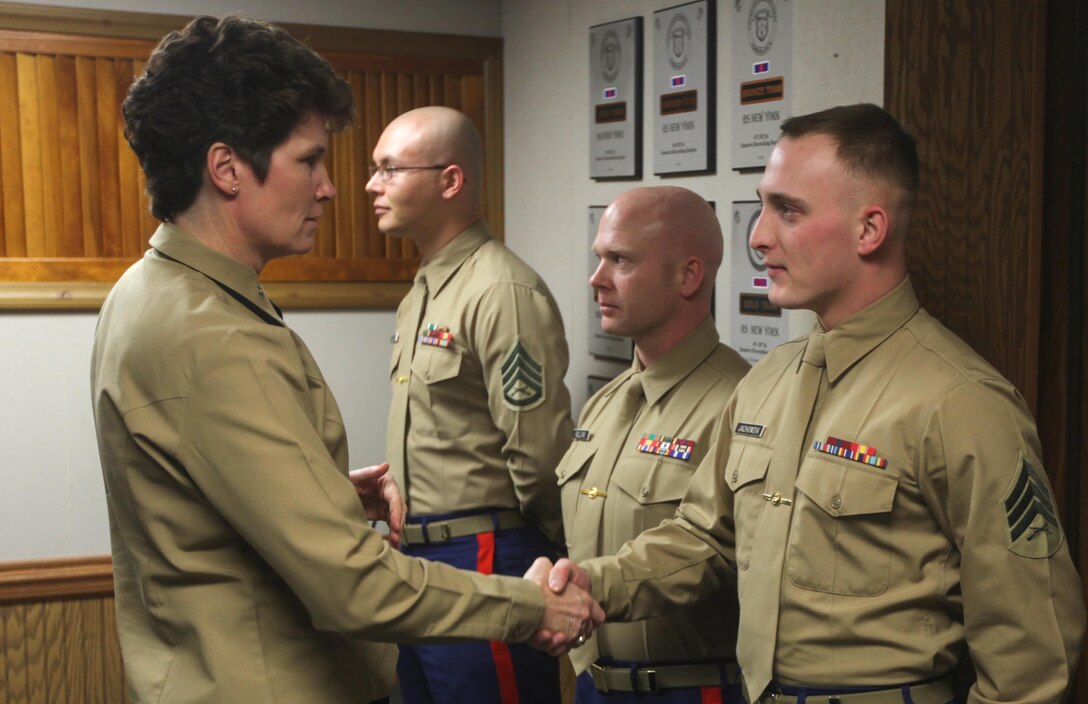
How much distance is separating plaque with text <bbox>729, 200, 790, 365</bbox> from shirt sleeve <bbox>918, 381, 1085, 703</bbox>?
1.08 m

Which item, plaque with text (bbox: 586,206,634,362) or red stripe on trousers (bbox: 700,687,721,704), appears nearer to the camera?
red stripe on trousers (bbox: 700,687,721,704)

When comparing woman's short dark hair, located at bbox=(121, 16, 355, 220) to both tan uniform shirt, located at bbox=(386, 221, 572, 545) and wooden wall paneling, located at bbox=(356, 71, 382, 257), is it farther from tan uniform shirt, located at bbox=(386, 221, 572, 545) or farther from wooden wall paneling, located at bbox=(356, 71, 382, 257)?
wooden wall paneling, located at bbox=(356, 71, 382, 257)

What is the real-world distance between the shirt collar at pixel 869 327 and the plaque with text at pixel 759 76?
955 mm

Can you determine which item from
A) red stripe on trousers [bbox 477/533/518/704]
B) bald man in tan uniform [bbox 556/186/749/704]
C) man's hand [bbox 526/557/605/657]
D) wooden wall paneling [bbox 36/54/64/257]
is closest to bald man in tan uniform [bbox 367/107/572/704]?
red stripe on trousers [bbox 477/533/518/704]

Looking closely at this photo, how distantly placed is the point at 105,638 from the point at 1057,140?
3.15m

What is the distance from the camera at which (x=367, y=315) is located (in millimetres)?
4137

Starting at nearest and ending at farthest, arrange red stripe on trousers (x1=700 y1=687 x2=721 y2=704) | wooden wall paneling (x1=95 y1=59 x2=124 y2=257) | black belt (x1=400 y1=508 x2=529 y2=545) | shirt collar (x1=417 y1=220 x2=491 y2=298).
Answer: red stripe on trousers (x1=700 y1=687 x2=721 y2=704), black belt (x1=400 y1=508 x2=529 y2=545), shirt collar (x1=417 y1=220 x2=491 y2=298), wooden wall paneling (x1=95 y1=59 x2=124 y2=257)

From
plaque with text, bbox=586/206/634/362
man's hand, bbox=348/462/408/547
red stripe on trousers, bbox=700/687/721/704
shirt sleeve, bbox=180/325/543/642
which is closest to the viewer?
shirt sleeve, bbox=180/325/543/642

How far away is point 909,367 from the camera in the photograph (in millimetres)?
1796

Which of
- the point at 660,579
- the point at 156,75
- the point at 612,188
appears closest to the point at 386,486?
the point at 660,579

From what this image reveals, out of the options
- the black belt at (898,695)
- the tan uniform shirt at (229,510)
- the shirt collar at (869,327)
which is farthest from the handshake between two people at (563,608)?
the shirt collar at (869,327)

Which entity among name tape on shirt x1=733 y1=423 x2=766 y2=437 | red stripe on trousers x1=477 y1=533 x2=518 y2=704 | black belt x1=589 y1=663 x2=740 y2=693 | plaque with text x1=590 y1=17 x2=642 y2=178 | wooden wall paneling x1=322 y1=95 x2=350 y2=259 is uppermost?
plaque with text x1=590 y1=17 x2=642 y2=178

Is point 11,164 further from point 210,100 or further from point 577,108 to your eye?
point 210,100

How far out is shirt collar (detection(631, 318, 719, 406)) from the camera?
243cm
